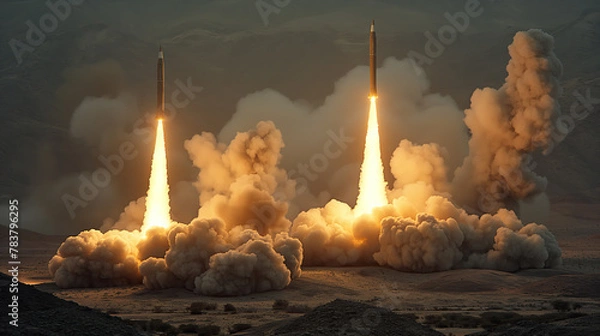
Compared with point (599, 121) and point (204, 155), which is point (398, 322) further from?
point (599, 121)

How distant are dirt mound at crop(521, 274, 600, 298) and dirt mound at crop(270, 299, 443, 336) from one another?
1882cm

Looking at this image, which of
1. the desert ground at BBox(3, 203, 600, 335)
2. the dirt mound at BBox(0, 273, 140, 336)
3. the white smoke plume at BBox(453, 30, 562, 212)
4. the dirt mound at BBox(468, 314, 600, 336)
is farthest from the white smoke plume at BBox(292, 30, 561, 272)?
the dirt mound at BBox(0, 273, 140, 336)

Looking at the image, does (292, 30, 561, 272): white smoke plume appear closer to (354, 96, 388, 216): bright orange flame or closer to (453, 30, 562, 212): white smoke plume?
(453, 30, 562, 212): white smoke plume

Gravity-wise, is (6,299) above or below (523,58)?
below

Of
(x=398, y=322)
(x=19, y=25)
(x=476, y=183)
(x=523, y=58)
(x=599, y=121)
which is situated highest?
(x=19, y=25)

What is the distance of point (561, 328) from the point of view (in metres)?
33.7

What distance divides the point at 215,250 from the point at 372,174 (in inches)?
492

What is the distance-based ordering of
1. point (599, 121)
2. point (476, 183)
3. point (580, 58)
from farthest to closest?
point (580, 58), point (599, 121), point (476, 183)

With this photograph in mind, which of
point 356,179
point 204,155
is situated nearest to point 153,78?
point 356,179

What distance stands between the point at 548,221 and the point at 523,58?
5529 cm

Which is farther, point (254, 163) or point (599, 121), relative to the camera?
point (599, 121)

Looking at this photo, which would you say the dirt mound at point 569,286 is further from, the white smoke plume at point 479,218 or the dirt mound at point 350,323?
the dirt mound at point 350,323

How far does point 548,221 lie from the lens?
11656cm

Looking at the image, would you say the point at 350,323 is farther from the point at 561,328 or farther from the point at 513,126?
the point at 513,126
